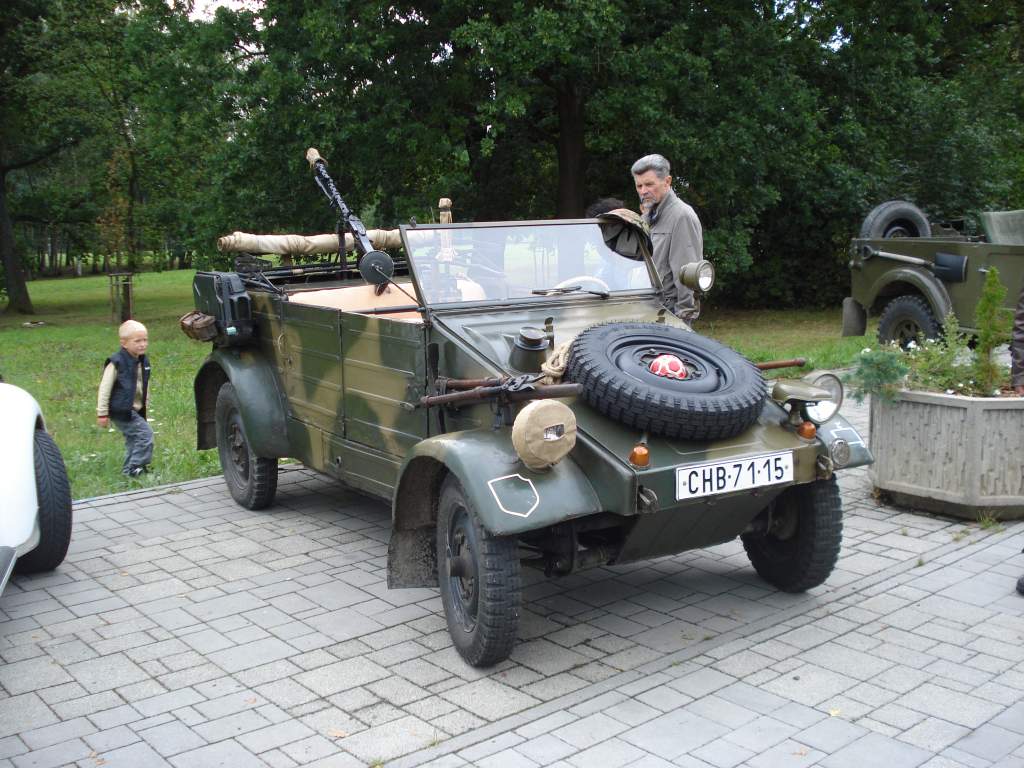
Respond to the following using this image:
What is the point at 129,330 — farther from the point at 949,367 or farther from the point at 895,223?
the point at 895,223

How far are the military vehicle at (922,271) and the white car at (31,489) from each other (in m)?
8.29

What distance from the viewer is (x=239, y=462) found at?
741 cm

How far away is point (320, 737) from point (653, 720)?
1.28 m

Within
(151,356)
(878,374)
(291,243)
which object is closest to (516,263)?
(878,374)

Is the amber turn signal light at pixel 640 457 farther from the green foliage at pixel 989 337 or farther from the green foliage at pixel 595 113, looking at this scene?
the green foliage at pixel 595 113

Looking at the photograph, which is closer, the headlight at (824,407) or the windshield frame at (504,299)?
the headlight at (824,407)

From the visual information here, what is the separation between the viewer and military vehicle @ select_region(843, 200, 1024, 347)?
1105 centimetres

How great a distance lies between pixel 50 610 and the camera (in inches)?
215

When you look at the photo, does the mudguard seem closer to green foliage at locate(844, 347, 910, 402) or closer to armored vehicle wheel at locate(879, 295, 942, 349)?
green foliage at locate(844, 347, 910, 402)

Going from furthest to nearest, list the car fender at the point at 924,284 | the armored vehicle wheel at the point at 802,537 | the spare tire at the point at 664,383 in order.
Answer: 1. the car fender at the point at 924,284
2. the armored vehicle wheel at the point at 802,537
3. the spare tire at the point at 664,383

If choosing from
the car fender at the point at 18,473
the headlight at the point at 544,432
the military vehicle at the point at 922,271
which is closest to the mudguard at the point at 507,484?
the headlight at the point at 544,432

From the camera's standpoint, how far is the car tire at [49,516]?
585 cm

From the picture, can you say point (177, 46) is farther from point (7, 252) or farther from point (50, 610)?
point (50, 610)

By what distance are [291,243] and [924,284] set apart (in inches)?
286
